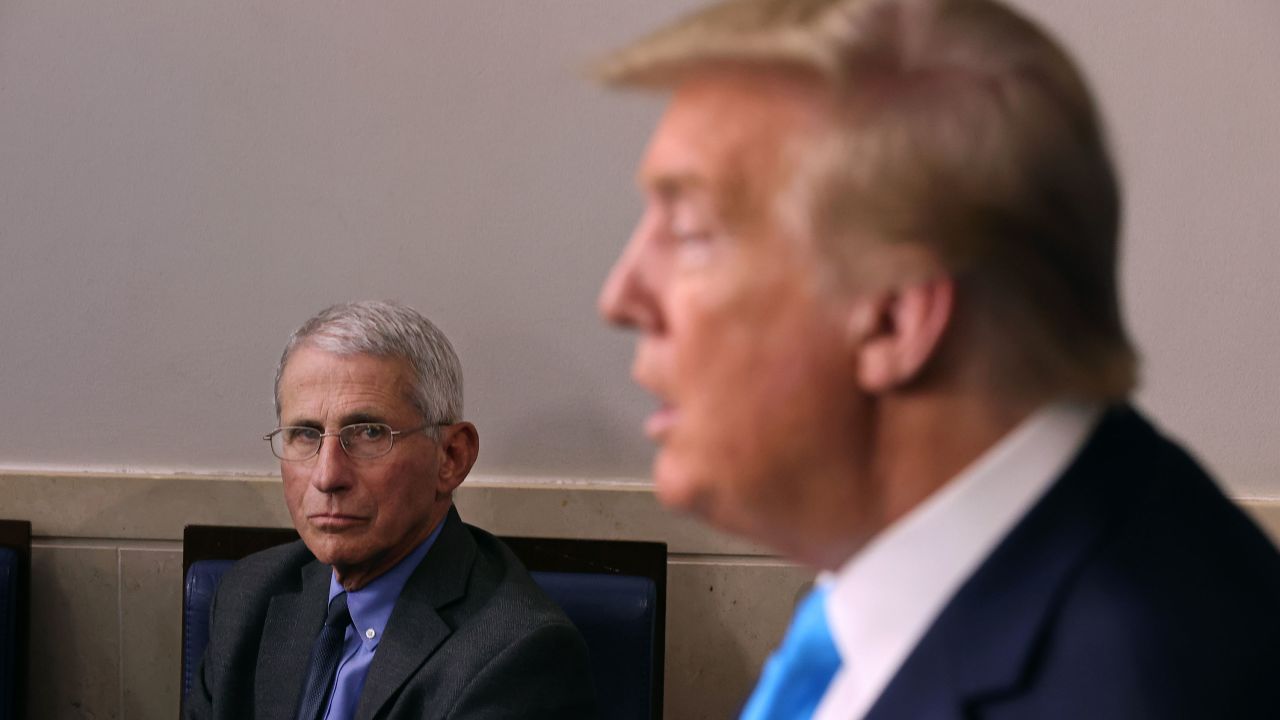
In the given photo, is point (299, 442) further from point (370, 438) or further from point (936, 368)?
point (936, 368)

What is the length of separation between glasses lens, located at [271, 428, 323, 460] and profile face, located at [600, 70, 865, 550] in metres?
1.69

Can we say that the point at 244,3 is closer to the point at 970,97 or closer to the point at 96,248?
the point at 96,248

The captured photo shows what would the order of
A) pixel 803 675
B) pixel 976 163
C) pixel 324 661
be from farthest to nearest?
1. pixel 324 661
2. pixel 803 675
3. pixel 976 163

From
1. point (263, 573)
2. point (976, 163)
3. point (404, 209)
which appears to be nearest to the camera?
point (976, 163)

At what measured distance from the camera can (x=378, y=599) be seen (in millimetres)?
2139

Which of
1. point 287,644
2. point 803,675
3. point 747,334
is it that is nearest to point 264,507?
point 287,644

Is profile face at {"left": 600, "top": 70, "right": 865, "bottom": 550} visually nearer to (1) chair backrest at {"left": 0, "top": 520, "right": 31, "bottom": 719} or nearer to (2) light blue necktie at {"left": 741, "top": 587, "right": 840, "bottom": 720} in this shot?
(2) light blue necktie at {"left": 741, "top": 587, "right": 840, "bottom": 720}

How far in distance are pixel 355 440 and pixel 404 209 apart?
82 cm

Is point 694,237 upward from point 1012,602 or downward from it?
upward

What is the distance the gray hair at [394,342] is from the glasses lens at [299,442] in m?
0.07

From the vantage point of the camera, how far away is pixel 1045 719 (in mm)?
539

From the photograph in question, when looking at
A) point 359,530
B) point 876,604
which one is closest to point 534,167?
point 359,530

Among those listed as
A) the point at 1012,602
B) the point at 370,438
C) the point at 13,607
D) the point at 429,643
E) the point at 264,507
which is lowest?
the point at 13,607

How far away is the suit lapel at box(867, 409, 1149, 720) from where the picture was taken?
0.56 m
